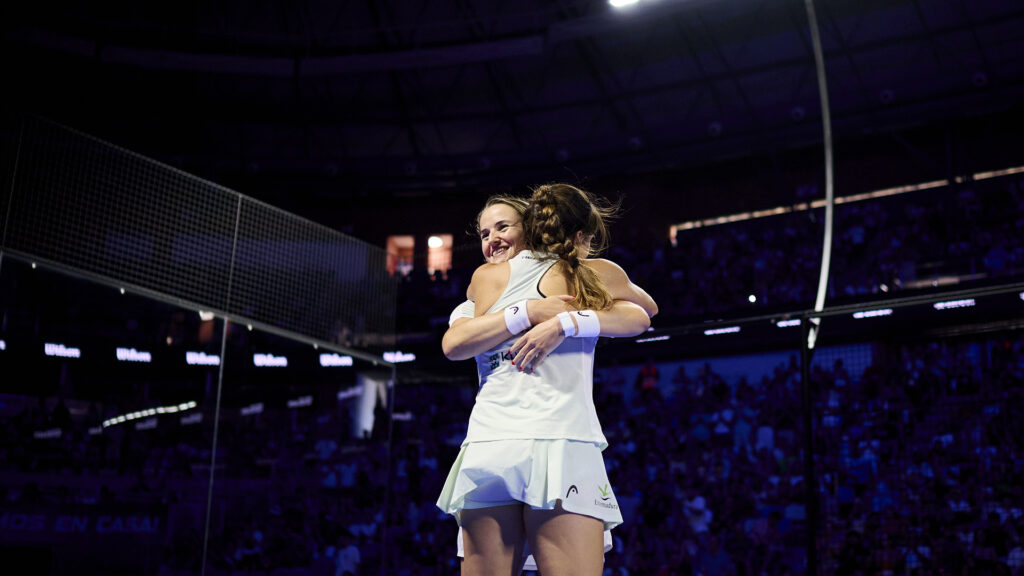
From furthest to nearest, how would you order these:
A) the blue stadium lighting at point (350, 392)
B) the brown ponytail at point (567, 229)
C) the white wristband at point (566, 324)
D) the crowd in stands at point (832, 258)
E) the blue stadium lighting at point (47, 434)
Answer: the crowd in stands at point (832, 258), the blue stadium lighting at point (350, 392), the blue stadium lighting at point (47, 434), the brown ponytail at point (567, 229), the white wristband at point (566, 324)

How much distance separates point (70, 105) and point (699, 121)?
1226cm

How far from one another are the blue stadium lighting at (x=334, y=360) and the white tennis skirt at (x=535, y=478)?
4782mm

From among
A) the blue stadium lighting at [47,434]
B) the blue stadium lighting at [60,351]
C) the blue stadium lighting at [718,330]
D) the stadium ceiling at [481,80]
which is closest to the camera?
the blue stadium lighting at [718,330]

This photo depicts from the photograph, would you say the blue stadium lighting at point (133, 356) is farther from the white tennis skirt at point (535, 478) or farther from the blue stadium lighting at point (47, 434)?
the white tennis skirt at point (535, 478)

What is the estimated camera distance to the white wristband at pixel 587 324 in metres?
2.03

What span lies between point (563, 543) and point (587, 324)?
0.50 metres

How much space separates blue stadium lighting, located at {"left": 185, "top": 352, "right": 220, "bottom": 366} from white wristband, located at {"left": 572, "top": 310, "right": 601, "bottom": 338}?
467 cm

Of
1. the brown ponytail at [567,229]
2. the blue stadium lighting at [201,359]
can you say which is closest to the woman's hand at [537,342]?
the brown ponytail at [567,229]

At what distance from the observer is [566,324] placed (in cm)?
201

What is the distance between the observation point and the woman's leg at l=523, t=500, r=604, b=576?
191 centimetres

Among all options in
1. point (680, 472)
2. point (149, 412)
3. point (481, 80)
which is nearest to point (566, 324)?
point (149, 412)

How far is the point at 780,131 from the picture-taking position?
15.3 m

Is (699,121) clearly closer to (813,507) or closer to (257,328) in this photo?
(257,328)

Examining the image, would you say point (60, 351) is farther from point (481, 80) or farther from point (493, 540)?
point (481, 80)
